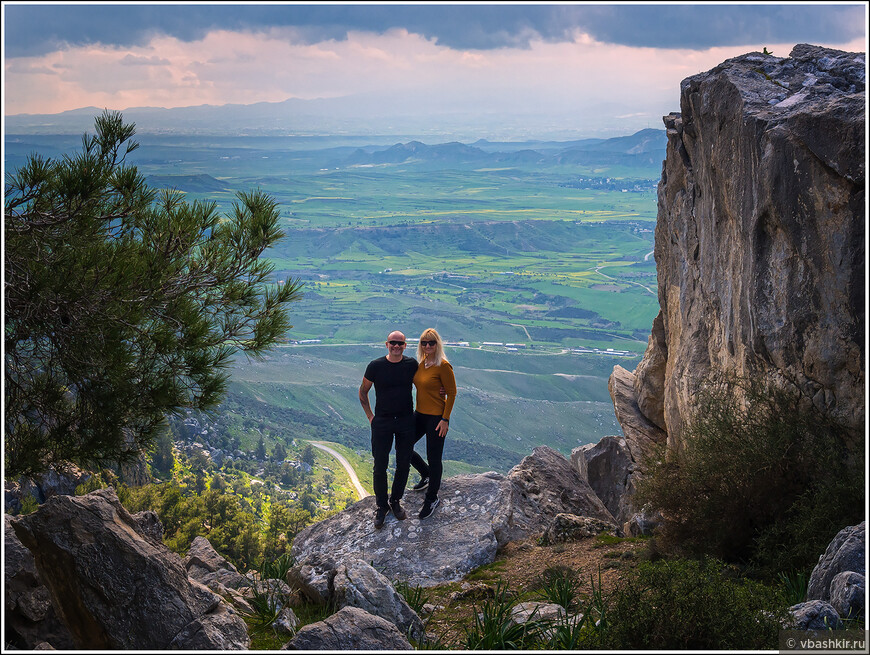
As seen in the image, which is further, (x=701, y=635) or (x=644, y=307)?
(x=644, y=307)

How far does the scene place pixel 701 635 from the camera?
547 centimetres

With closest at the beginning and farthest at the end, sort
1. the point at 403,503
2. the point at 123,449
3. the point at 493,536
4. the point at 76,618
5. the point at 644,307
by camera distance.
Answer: the point at 76,618 < the point at 123,449 < the point at 493,536 < the point at 403,503 < the point at 644,307

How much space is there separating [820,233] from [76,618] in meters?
8.08

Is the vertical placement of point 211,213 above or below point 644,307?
above

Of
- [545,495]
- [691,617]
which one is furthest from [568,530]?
[691,617]

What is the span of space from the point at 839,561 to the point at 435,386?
426cm

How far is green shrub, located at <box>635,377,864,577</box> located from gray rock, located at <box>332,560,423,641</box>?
10.5 feet

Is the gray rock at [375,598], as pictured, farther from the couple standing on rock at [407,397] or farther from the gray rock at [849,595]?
the gray rock at [849,595]

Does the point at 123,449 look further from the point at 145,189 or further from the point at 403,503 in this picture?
the point at 403,503

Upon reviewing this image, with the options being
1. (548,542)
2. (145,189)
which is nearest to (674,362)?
(548,542)

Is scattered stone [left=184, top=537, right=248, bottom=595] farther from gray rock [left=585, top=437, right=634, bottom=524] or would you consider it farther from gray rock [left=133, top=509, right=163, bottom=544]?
gray rock [left=585, top=437, right=634, bottom=524]

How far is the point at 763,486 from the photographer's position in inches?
312

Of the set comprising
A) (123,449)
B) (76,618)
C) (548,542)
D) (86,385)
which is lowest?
(548,542)

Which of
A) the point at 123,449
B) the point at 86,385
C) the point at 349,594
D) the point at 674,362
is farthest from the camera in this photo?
the point at 674,362
